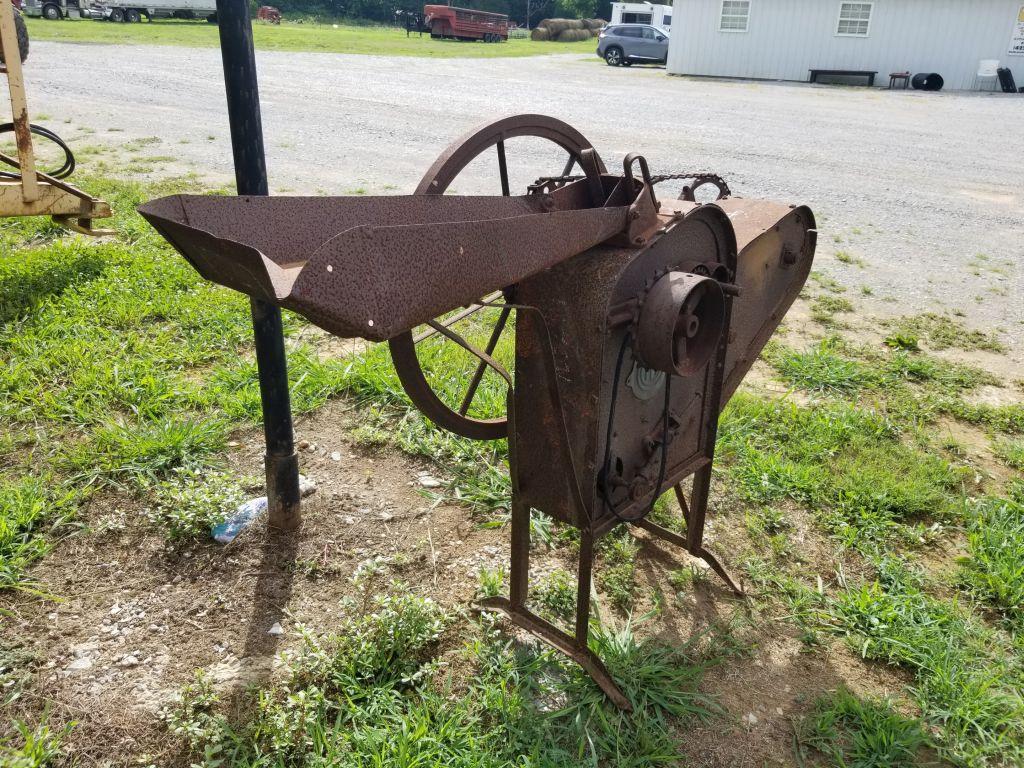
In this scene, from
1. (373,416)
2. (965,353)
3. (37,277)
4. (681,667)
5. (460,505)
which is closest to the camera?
(681,667)

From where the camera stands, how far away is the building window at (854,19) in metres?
19.7

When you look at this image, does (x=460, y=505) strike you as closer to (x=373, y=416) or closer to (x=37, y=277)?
(x=373, y=416)

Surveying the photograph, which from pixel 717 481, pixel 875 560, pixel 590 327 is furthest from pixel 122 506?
pixel 875 560

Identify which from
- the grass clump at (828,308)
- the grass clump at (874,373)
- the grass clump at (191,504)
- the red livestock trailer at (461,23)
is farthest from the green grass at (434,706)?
the red livestock trailer at (461,23)

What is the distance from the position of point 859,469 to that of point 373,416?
2099 millimetres

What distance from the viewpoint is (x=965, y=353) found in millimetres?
4234

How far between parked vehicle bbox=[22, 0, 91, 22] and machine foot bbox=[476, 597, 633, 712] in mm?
32090

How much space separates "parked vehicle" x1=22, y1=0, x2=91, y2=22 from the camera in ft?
88.9

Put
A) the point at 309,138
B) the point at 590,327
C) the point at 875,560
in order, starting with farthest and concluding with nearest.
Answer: the point at 309,138, the point at 875,560, the point at 590,327

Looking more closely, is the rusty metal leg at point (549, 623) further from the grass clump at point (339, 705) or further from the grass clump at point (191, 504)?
the grass clump at point (191, 504)

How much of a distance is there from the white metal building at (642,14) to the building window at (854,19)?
15196 millimetres

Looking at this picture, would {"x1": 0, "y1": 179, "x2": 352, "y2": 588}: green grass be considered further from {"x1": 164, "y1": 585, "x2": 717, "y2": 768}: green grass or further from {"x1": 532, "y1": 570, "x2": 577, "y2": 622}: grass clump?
{"x1": 532, "y1": 570, "x2": 577, "y2": 622}: grass clump

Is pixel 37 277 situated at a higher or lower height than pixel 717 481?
higher

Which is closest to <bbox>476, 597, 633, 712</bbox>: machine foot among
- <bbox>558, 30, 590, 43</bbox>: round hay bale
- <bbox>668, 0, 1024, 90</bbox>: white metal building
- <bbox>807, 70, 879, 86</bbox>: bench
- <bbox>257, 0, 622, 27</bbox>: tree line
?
<bbox>807, 70, 879, 86</bbox>: bench
